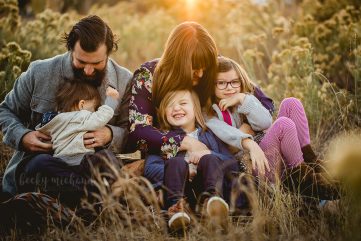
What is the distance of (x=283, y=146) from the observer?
3.06 m

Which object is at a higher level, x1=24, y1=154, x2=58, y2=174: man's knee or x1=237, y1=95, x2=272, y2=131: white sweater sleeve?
x1=237, y1=95, x2=272, y2=131: white sweater sleeve

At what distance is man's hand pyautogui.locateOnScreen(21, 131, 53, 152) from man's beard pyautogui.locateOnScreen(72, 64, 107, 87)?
45 centimetres

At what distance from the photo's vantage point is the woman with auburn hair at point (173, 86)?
3203 mm

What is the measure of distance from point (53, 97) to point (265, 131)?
1465 mm

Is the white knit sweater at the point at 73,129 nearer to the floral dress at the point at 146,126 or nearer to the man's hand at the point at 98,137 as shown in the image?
the man's hand at the point at 98,137

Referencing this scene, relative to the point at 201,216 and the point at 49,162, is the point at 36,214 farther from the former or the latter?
the point at 201,216

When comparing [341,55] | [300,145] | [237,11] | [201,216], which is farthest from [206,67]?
[237,11]

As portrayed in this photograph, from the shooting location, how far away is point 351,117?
174 inches

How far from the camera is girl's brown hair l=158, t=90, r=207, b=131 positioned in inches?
131

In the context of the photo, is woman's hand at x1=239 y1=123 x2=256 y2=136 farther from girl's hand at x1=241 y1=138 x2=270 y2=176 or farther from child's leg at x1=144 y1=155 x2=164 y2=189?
child's leg at x1=144 y1=155 x2=164 y2=189

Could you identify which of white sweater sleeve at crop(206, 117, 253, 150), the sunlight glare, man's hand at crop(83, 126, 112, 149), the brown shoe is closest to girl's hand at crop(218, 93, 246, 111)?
white sweater sleeve at crop(206, 117, 253, 150)

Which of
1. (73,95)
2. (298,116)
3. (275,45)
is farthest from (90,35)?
(275,45)

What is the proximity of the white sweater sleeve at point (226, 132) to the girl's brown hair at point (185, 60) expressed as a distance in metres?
0.28

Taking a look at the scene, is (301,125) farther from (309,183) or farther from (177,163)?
(177,163)
